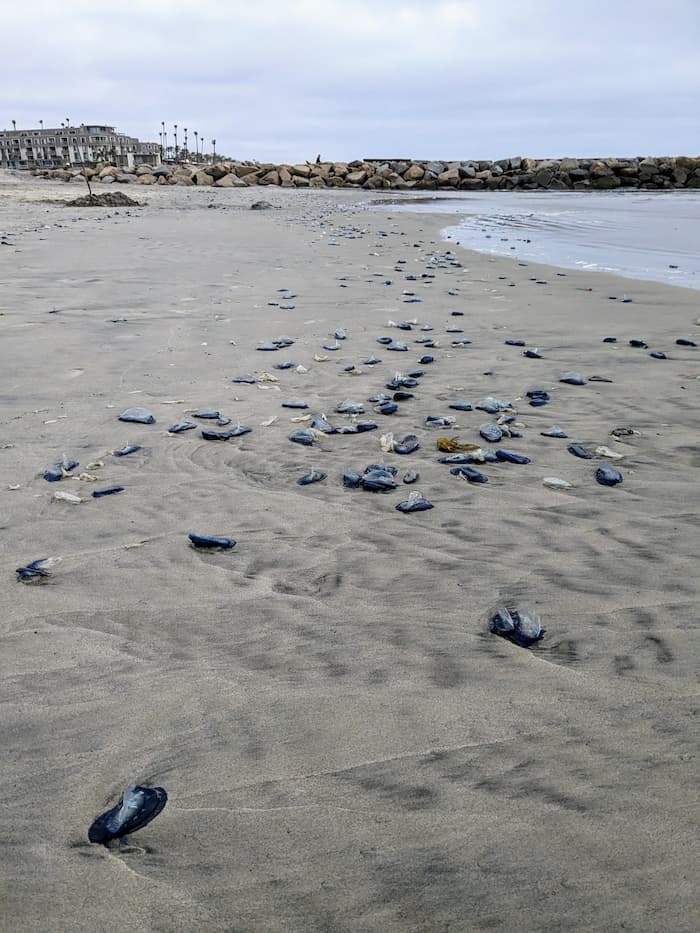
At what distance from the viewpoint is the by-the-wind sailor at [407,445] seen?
11.1ft

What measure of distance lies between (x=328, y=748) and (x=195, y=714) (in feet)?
1.12

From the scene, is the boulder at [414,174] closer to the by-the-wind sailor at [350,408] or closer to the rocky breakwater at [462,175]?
the rocky breakwater at [462,175]

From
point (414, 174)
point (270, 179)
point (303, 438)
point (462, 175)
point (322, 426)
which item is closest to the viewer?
point (303, 438)

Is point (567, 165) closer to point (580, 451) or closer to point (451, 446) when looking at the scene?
point (580, 451)

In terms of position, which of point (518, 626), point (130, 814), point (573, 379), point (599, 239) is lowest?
point (130, 814)

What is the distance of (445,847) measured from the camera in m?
1.30

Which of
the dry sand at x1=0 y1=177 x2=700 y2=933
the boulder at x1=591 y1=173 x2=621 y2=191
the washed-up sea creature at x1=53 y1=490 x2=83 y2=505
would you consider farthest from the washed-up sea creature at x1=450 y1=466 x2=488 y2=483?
the boulder at x1=591 y1=173 x2=621 y2=191

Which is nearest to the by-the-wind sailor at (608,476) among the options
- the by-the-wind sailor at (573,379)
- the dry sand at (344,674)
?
the dry sand at (344,674)

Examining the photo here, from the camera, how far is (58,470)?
120 inches

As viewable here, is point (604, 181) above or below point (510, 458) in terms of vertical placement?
above

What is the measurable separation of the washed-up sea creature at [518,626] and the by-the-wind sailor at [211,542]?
0.96m

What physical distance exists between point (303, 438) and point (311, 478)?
0.49 meters

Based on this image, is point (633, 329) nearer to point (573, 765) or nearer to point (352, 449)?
point (352, 449)

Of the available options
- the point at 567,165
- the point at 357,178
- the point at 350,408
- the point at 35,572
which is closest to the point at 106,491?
the point at 35,572
